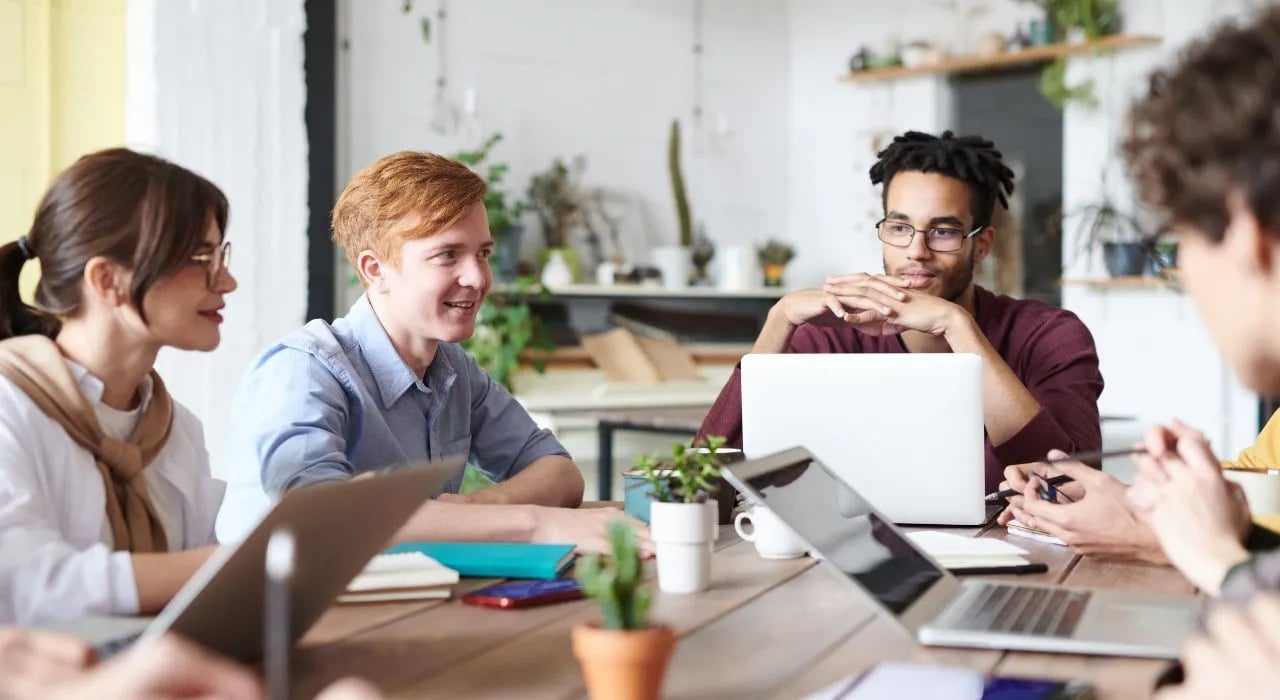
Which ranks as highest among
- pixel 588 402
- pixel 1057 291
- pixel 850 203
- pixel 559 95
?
pixel 559 95

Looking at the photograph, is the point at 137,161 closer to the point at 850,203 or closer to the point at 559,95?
the point at 559,95

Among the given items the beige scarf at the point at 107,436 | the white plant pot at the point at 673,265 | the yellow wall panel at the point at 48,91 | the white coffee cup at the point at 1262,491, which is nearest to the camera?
the beige scarf at the point at 107,436

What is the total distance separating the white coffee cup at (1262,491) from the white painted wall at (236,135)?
3064 mm

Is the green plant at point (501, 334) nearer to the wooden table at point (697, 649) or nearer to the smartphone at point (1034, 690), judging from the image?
the wooden table at point (697, 649)

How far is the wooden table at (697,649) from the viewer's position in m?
1.17

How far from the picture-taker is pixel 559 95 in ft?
17.6

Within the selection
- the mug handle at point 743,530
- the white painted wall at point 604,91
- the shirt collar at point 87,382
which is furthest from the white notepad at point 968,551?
the white painted wall at point 604,91

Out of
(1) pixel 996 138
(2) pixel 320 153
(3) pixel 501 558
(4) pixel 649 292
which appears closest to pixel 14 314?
(3) pixel 501 558

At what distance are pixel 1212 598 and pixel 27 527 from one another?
1165mm

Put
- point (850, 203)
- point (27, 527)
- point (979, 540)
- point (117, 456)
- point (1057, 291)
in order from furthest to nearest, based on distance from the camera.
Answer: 1. point (850, 203)
2. point (1057, 291)
3. point (979, 540)
4. point (117, 456)
5. point (27, 527)

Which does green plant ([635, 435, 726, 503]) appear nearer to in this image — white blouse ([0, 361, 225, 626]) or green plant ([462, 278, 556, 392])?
white blouse ([0, 361, 225, 626])

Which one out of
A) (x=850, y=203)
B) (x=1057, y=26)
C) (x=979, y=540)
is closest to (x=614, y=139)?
(x=850, y=203)

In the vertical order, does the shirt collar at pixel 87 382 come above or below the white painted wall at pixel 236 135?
below

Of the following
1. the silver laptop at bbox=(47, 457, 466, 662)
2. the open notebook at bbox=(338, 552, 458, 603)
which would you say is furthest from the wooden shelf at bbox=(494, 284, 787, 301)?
the silver laptop at bbox=(47, 457, 466, 662)
